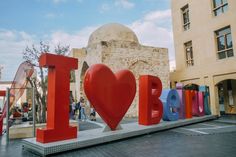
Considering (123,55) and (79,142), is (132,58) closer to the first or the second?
(123,55)

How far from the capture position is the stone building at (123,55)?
16000 mm

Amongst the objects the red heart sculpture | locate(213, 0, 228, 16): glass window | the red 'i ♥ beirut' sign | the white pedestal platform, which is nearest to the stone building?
locate(213, 0, 228, 16): glass window

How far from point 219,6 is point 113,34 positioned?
8.93 metres

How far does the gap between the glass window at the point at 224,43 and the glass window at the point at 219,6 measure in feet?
3.87

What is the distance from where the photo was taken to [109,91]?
284 inches

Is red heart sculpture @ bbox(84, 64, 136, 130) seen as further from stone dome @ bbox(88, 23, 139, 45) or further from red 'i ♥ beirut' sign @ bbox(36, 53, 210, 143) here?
stone dome @ bbox(88, 23, 139, 45)

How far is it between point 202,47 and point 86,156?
12.1m

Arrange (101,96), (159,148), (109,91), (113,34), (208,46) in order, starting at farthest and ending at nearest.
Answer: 1. (113,34)
2. (208,46)
3. (109,91)
4. (101,96)
5. (159,148)

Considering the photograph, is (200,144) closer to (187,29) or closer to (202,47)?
(202,47)

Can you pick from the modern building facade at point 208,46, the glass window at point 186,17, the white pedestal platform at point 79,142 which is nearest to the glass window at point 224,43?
the modern building facade at point 208,46

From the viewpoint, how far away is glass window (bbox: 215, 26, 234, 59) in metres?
12.9

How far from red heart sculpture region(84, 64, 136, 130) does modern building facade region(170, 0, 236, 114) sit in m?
7.70

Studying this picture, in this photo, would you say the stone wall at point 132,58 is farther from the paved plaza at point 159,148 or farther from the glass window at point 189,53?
the paved plaza at point 159,148

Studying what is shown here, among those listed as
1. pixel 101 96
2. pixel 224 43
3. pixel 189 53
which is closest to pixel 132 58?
pixel 189 53
